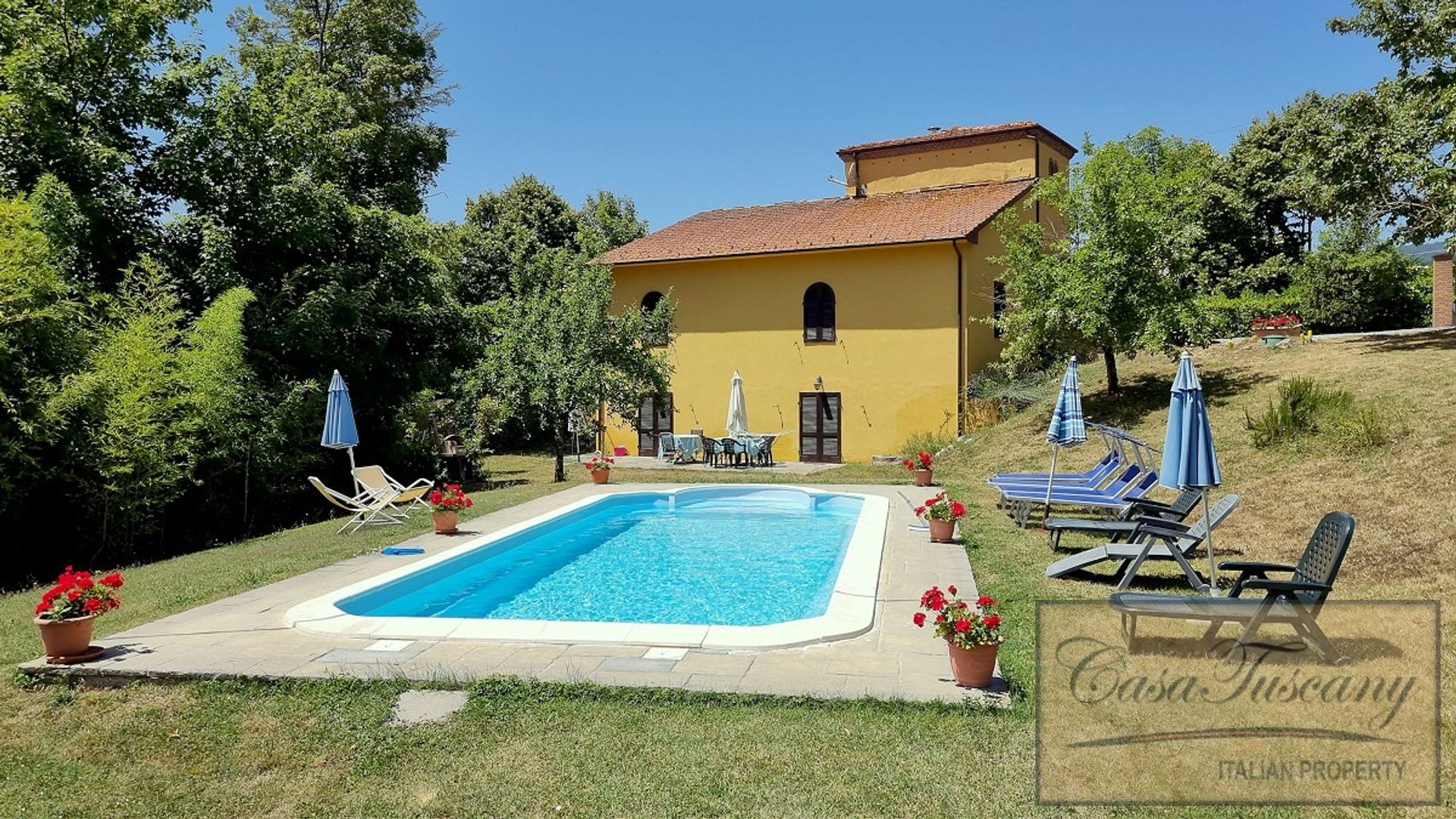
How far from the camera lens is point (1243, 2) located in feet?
42.5

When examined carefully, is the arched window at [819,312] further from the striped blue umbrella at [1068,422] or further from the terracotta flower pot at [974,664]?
the terracotta flower pot at [974,664]

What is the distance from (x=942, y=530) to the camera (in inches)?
362

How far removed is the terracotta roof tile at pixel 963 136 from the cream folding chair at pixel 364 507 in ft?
60.1

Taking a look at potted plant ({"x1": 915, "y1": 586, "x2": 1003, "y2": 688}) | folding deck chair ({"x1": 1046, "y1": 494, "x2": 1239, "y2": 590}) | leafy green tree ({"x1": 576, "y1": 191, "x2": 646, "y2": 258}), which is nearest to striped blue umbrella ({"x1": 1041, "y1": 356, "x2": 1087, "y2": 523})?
folding deck chair ({"x1": 1046, "y1": 494, "x2": 1239, "y2": 590})

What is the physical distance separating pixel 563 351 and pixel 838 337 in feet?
24.8

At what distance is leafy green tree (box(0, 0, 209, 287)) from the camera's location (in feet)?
37.5

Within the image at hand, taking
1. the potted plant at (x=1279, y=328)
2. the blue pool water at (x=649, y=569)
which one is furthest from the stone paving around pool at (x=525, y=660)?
the potted plant at (x=1279, y=328)

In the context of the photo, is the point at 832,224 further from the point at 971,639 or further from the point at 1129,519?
the point at 971,639

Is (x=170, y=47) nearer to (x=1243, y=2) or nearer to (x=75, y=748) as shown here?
(x=75, y=748)

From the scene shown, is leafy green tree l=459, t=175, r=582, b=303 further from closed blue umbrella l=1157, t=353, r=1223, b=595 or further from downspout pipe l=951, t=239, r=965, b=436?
closed blue umbrella l=1157, t=353, r=1223, b=595

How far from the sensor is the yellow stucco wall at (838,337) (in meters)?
19.5

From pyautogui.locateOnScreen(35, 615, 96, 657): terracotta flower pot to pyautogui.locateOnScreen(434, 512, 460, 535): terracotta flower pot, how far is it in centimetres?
472

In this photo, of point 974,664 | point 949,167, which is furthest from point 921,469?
point 949,167

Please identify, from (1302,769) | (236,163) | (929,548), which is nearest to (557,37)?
(236,163)
